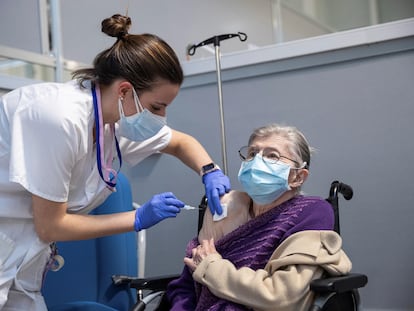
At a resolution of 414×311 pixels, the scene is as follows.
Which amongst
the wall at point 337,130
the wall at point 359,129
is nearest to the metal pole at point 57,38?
the wall at point 337,130

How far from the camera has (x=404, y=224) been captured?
7.19ft

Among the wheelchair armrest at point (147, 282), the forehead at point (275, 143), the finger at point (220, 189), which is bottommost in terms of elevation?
the wheelchair armrest at point (147, 282)

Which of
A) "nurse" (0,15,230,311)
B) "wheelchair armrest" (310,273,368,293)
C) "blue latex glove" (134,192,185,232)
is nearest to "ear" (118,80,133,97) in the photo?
"nurse" (0,15,230,311)

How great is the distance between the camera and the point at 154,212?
143 cm

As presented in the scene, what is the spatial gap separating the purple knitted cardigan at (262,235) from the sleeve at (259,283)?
0.05 m

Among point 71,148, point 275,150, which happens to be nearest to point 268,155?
point 275,150

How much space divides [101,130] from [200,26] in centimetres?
260

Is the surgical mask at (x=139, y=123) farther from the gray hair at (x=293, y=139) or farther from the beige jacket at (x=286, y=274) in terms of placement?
the beige jacket at (x=286, y=274)

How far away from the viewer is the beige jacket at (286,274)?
1294 mm

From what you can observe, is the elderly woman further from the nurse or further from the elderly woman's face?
the nurse

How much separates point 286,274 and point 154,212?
425 mm

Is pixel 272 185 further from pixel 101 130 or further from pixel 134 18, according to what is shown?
pixel 134 18

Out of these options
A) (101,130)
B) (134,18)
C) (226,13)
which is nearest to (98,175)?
(101,130)

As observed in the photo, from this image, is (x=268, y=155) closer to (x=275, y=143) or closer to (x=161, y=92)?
(x=275, y=143)
